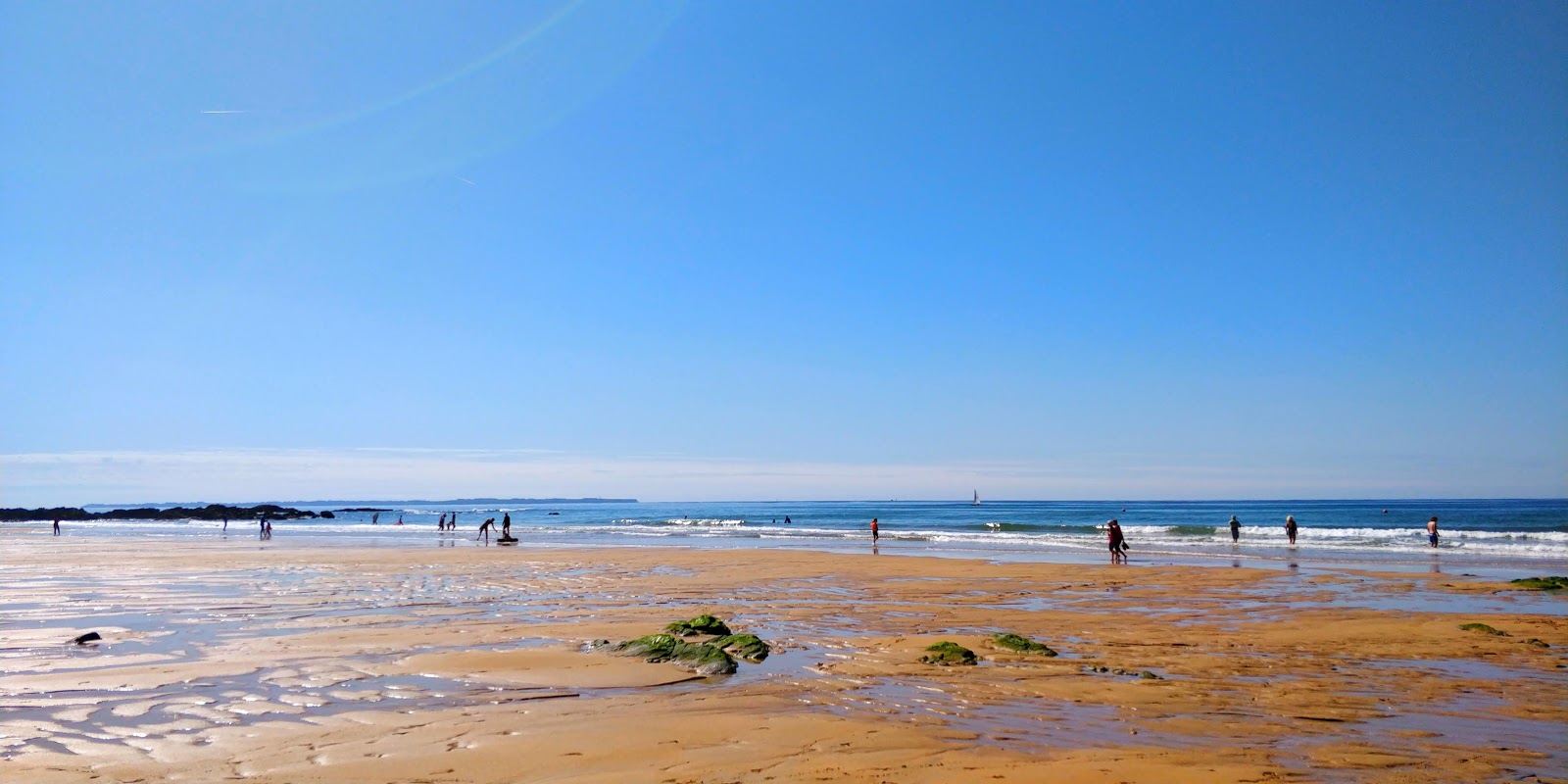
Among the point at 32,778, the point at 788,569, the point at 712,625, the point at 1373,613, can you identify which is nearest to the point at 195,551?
the point at 788,569

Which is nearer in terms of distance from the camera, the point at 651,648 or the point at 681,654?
the point at 681,654

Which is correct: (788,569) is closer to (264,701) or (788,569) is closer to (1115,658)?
(1115,658)

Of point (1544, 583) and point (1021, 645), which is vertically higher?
point (1021, 645)

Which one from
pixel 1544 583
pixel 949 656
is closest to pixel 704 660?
pixel 949 656

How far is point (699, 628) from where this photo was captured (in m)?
12.3

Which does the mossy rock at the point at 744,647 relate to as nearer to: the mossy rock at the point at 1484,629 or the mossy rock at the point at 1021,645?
the mossy rock at the point at 1021,645

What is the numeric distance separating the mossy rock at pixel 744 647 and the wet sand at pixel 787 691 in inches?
12.6

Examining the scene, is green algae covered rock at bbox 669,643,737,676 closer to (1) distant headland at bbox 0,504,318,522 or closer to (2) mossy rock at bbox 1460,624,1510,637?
(2) mossy rock at bbox 1460,624,1510,637

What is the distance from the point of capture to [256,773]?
19.7 feet

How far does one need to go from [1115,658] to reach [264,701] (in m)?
9.42

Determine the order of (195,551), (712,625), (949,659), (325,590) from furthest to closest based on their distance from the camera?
(195,551) < (325,590) < (712,625) < (949,659)

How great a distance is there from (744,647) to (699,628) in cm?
151

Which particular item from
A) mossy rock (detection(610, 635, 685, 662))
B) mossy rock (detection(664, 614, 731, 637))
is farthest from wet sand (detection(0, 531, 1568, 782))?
mossy rock (detection(664, 614, 731, 637))

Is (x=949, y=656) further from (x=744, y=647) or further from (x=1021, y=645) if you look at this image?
(x=744, y=647)
